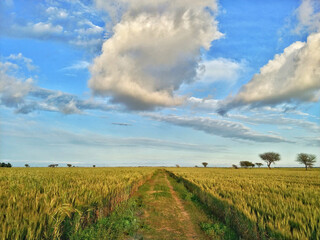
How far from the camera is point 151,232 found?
7.82m

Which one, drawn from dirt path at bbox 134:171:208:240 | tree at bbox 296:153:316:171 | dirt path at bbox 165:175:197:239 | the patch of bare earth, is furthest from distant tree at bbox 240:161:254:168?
dirt path at bbox 165:175:197:239

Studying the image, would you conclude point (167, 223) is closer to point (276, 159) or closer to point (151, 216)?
point (151, 216)

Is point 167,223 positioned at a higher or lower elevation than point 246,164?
higher

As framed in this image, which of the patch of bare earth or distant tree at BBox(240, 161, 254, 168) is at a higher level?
the patch of bare earth

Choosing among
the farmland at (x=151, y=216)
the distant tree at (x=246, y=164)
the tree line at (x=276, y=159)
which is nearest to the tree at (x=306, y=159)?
the tree line at (x=276, y=159)

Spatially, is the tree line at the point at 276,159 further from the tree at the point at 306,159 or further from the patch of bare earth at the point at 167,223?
the patch of bare earth at the point at 167,223

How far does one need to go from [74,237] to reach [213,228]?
565 centimetres

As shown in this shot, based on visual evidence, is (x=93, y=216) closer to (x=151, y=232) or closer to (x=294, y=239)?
(x=151, y=232)

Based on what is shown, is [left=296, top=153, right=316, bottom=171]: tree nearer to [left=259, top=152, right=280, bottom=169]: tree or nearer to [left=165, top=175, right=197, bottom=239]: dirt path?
[left=259, top=152, right=280, bottom=169]: tree

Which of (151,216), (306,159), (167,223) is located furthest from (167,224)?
(306,159)

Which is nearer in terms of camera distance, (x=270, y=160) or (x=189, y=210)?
(x=189, y=210)

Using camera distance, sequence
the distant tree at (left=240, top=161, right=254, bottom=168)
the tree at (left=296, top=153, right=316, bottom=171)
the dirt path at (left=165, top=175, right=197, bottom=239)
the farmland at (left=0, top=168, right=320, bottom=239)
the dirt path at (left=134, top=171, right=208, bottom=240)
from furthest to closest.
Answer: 1. the distant tree at (left=240, top=161, right=254, bottom=168)
2. the tree at (left=296, top=153, right=316, bottom=171)
3. the dirt path at (left=165, top=175, right=197, bottom=239)
4. the dirt path at (left=134, top=171, right=208, bottom=240)
5. the farmland at (left=0, top=168, right=320, bottom=239)

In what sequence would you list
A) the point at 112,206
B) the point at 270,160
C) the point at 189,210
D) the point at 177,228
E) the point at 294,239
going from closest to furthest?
the point at 294,239, the point at 177,228, the point at 112,206, the point at 189,210, the point at 270,160

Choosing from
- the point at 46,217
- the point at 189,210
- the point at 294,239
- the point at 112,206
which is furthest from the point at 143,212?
the point at 294,239
